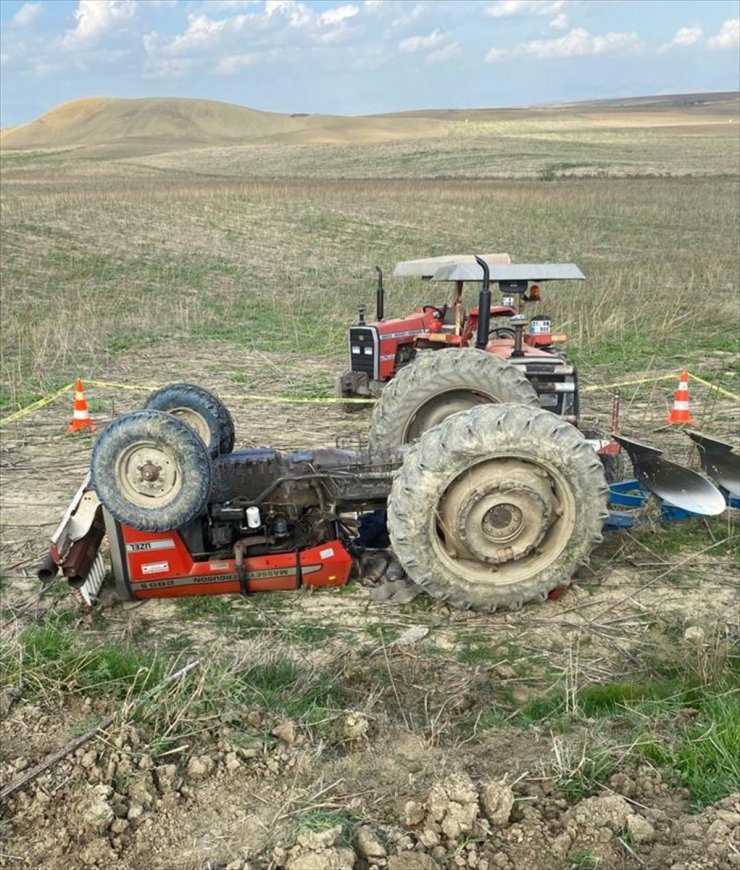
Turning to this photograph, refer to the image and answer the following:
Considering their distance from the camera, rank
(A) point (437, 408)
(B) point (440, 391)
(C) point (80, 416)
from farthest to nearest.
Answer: (C) point (80, 416), (A) point (437, 408), (B) point (440, 391)

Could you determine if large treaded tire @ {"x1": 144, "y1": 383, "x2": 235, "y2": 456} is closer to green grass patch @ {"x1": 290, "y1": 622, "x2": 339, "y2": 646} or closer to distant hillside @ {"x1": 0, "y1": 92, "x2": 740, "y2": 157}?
green grass patch @ {"x1": 290, "y1": 622, "x2": 339, "y2": 646}

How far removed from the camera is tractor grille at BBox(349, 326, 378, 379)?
10039 mm

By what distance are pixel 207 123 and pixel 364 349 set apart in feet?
379

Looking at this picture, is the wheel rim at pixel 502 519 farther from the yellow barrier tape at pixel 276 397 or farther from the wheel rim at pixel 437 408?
the yellow barrier tape at pixel 276 397

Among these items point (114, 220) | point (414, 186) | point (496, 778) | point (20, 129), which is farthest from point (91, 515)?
point (20, 129)

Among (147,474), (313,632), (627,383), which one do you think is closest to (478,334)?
(313,632)

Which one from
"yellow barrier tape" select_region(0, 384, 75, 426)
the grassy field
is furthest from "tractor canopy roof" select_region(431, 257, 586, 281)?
"yellow barrier tape" select_region(0, 384, 75, 426)

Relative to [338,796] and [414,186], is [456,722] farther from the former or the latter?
[414,186]

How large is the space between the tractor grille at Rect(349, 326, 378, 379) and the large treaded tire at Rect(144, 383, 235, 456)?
13.2 ft

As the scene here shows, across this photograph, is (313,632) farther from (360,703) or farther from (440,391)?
(440,391)

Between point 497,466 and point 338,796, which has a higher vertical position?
point 497,466

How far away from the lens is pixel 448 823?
2.92 metres

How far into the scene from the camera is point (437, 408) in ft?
22.5

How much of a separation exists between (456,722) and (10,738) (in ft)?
6.42
